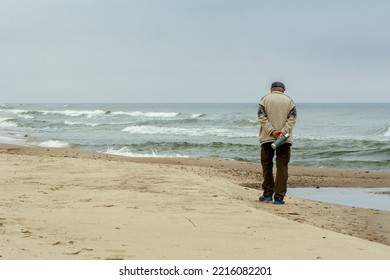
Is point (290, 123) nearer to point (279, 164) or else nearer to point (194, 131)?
point (279, 164)

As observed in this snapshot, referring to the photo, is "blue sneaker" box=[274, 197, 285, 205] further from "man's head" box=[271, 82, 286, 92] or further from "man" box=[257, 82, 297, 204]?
"man's head" box=[271, 82, 286, 92]

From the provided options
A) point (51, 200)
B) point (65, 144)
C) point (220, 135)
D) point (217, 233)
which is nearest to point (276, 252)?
point (217, 233)

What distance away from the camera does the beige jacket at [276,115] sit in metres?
8.33

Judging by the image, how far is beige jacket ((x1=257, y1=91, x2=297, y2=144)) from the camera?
833 centimetres

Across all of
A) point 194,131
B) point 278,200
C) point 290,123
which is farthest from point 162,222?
point 194,131

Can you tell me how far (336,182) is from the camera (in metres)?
13.4

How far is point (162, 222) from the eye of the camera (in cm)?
630

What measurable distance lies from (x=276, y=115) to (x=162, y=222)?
2823 millimetres

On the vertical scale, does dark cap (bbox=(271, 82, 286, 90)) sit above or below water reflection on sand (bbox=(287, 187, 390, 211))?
above

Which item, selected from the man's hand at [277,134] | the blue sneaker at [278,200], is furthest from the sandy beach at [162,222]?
the man's hand at [277,134]

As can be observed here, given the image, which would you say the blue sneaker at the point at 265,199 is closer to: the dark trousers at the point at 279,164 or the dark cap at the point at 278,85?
the dark trousers at the point at 279,164

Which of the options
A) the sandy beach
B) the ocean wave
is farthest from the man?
the ocean wave

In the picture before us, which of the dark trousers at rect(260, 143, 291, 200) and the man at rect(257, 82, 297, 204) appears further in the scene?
the dark trousers at rect(260, 143, 291, 200)

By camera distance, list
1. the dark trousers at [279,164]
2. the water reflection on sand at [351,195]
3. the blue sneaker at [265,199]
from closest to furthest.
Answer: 1. the dark trousers at [279,164]
2. the blue sneaker at [265,199]
3. the water reflection on sand at [351,195]
